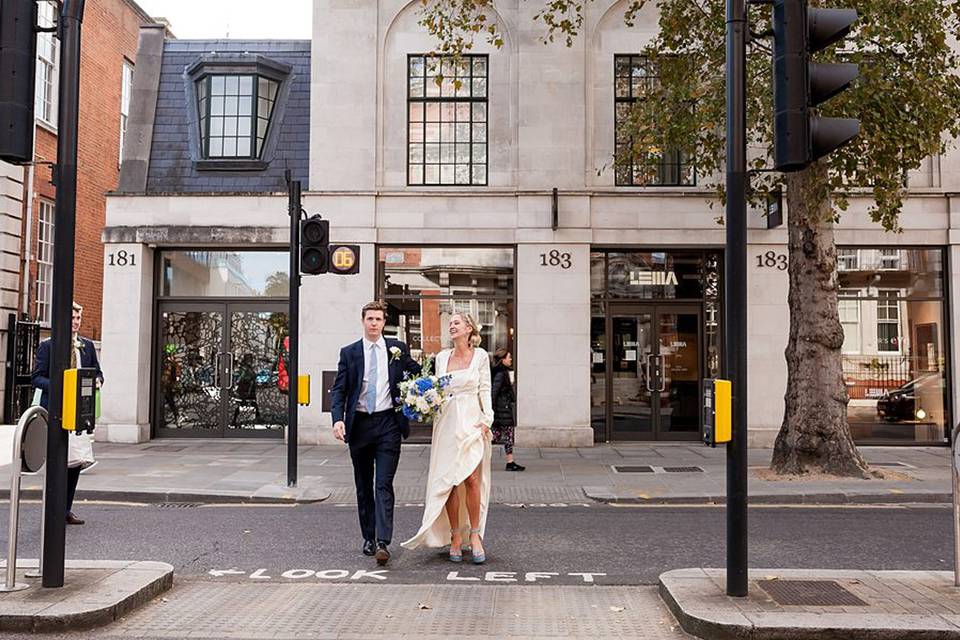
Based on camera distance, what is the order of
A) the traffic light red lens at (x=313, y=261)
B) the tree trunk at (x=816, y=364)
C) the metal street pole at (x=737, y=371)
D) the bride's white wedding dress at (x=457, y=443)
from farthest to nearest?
the tree trunk at (x=816, y=364), the traffic light red lens at (x=313, y=261), the bride's white wedding dress at (x=457, y=443), the metal street pole at (x=737, y=371)

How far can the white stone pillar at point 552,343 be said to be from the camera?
15672 mm

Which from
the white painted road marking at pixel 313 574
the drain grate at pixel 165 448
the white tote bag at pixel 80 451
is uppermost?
the white tote bag at pixel 80 451

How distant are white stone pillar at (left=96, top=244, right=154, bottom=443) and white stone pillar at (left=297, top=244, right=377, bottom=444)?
9.56 feet

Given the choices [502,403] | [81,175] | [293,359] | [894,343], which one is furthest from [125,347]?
[894,343]

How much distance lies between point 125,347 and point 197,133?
13.7 feet

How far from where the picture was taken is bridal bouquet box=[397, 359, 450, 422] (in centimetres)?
667

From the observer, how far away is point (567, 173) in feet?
52.3

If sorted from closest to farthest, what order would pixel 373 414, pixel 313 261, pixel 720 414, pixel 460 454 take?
pixel 720 414 → pixel 460 454 → pixel 373 414 → pixel 313 261

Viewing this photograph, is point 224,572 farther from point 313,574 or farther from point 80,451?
point 80,451

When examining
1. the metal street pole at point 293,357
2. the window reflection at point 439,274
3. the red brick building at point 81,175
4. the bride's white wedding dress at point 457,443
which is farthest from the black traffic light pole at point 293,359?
the red brick building at point 81,175

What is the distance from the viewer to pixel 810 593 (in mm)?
5531

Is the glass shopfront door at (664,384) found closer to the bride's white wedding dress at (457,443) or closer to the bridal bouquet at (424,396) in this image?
the bride's white wedding dress at (457,443)

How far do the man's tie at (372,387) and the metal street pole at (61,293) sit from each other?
223 centimetres

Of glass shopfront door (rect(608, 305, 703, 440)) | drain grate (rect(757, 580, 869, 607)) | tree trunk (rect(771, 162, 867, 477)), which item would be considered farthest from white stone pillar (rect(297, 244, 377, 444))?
drain grate (rect(757, 580, 869, 607))
